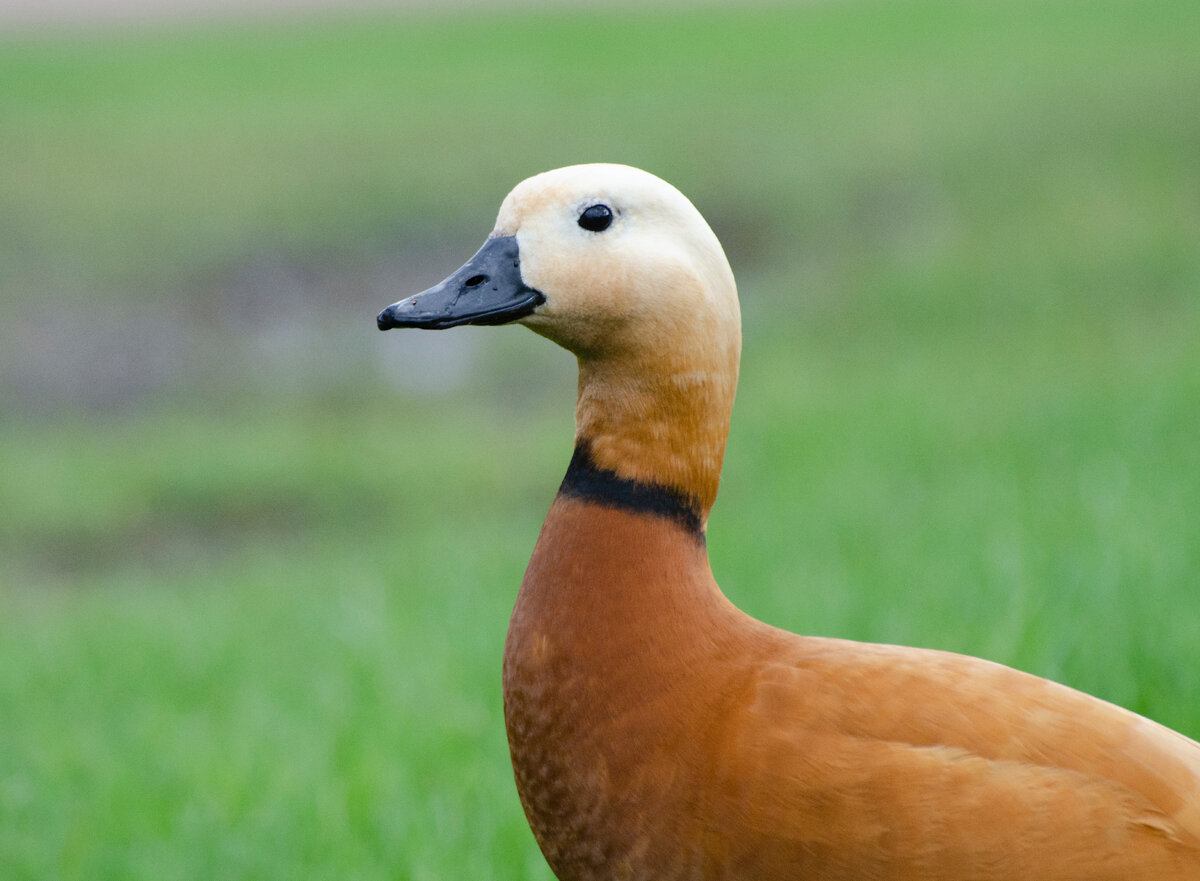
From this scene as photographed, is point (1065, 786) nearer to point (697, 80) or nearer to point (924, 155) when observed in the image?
point (924, 155)

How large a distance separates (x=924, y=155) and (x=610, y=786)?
10.4 metres

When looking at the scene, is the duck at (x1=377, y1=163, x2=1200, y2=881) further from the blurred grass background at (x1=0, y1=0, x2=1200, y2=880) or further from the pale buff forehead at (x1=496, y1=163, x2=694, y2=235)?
Answer: the blurred grass background at (x1=0, y1=0, x2=1200, y2=880)

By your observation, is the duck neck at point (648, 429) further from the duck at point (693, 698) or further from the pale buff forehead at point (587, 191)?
the pale buff forehead at point (587, 191)

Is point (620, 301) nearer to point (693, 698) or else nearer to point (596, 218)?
point (596, 218)

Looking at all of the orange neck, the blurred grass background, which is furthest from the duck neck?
the blurred grass background

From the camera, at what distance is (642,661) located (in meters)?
2.04

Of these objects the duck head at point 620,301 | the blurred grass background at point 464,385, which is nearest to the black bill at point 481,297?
the duck head at point 620,301

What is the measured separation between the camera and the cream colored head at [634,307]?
2057mm

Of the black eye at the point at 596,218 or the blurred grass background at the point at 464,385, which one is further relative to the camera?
the blurred grass background at the point at 464,385

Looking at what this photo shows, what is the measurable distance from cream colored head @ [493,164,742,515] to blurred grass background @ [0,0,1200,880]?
1323mm

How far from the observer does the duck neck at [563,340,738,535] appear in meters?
2.09

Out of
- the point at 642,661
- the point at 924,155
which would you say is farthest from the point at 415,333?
the point at 642,661

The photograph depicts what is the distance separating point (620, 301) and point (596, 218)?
136 millimetres

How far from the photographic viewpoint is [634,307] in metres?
2.05
